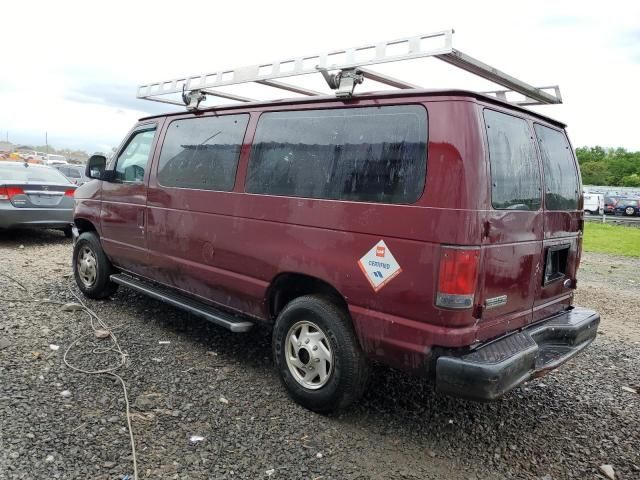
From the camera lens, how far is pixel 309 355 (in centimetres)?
354

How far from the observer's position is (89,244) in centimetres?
582

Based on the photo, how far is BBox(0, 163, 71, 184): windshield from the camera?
906 centimetres

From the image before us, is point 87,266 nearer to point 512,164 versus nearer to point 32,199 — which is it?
point 32,199

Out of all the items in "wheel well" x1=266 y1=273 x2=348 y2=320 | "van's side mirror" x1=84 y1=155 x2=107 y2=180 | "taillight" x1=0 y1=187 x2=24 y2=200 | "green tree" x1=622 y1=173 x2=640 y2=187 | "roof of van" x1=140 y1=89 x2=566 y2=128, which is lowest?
"wheel well" x1=266 y1=273 x2=348 y2=320

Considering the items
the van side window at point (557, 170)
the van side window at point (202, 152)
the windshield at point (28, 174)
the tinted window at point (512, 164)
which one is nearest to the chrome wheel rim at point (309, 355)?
the van side window at point (202, 152)

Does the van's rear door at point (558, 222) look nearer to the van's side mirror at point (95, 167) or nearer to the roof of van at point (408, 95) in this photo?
the roof of van at point (408, 95)

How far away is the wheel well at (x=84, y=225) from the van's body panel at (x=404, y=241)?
193 cm

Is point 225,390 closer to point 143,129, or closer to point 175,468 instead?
point 175,468

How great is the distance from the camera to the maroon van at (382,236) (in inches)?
115

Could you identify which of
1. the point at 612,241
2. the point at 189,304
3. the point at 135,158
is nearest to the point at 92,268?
the point at 135,158

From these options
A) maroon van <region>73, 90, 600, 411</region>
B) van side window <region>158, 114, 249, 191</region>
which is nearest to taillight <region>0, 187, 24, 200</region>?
van side window <region>158, 114, 249, 191</region>

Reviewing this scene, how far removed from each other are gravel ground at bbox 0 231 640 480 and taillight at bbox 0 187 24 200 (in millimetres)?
4555

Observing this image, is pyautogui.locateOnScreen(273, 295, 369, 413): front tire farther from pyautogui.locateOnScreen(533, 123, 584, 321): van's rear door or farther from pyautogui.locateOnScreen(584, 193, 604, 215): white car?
pyautogui.locateOnScreen(584, 193, 604, 215): white car

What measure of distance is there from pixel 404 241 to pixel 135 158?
11.0 feet
